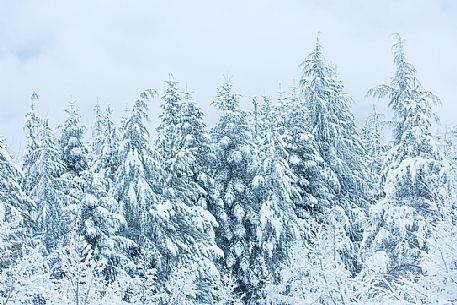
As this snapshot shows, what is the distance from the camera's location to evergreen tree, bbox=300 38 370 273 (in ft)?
74.9

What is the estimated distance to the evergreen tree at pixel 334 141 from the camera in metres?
22.8

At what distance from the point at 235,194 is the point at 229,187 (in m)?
0.41

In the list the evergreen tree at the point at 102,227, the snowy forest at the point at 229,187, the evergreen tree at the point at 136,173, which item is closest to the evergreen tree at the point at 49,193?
the snowy forest at the point at 229,187

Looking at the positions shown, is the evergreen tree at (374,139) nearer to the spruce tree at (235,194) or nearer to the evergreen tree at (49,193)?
the spruce tree at (235,194)

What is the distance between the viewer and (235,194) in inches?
882

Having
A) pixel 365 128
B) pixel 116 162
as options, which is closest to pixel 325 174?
pixel 116 162

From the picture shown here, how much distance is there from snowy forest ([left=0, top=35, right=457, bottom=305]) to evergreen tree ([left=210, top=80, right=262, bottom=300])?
0.21 feet

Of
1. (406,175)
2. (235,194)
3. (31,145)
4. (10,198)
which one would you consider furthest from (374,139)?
(10,198)

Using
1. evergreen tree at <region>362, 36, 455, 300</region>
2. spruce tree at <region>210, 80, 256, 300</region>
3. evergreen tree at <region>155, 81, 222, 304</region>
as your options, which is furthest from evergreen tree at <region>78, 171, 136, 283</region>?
evergreen tree at <region>362, 36, 455, 300</region>

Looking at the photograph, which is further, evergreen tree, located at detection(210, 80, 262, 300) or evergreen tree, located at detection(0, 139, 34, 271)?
evergreen tree, located at detection(210, 80, 262, 300)

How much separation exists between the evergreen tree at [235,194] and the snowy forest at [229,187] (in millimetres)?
63

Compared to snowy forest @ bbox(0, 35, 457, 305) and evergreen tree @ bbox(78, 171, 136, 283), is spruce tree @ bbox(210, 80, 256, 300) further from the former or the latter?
evergreen tree @ bbox(78, 171, 136, 283)

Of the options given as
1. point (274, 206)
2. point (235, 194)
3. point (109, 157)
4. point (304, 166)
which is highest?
point (109, 157)

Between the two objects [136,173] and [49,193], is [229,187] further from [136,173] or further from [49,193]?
[49,193]
